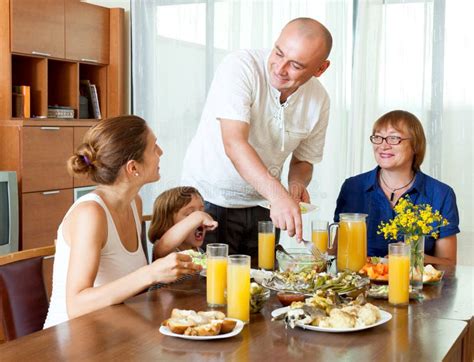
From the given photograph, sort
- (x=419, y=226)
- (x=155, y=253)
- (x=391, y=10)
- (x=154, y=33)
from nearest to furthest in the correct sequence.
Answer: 1. (x=419, y=226)
2. (x=155, y=253)
3. (x=391, y=10)
4. (x=154, y=33)

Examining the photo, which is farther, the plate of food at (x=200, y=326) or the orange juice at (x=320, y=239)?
the orange juice at (x=320, y=239)

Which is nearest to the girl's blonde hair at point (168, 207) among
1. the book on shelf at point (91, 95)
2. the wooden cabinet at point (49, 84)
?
the wooden cabinet at point (49, 84)

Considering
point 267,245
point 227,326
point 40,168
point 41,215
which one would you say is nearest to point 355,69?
point 40,168

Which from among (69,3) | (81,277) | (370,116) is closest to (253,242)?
(81,277)

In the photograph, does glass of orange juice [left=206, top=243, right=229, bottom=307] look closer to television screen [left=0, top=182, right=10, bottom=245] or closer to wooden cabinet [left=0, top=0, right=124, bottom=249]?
television screen [left=0, top=182, right=10, bottom=245]

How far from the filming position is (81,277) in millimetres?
1982

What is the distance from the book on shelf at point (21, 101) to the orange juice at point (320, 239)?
2.76 meters

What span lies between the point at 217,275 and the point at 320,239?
0.70 m

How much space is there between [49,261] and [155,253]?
7.48ft

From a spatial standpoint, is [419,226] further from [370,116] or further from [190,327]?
[370,116]

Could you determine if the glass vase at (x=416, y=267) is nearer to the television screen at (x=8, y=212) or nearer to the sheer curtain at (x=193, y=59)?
the sheer curtain at (x=193, y=59)

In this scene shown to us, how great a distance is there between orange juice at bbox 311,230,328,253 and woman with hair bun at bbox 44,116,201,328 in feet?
1.93

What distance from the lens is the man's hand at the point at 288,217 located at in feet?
7.38

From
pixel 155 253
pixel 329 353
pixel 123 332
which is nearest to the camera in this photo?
pixel 329 353
